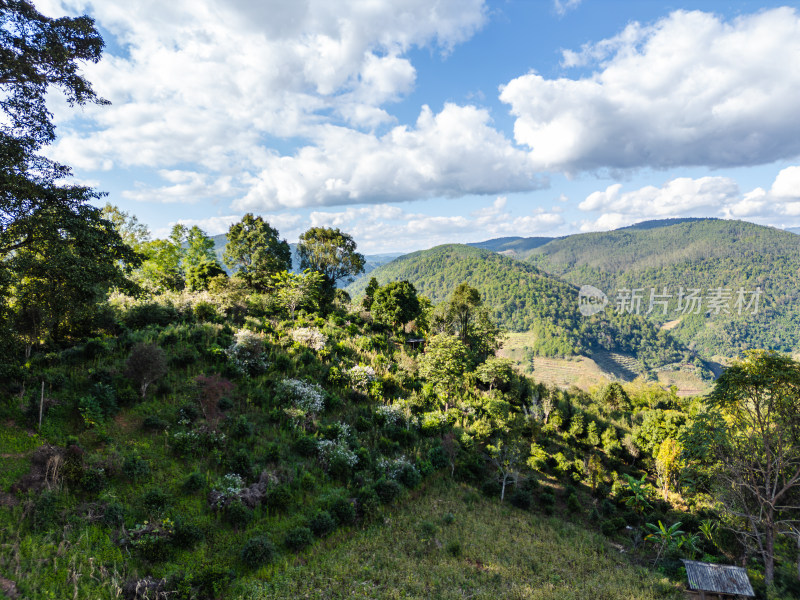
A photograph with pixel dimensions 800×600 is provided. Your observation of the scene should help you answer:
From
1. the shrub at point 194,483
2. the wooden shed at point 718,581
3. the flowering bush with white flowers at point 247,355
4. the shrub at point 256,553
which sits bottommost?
the wooden shed at point 718,581

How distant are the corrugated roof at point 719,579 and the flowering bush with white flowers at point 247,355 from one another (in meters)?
21.5

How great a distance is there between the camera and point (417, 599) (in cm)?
1038

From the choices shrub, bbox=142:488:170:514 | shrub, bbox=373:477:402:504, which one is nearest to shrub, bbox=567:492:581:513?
shrub, bbox=373:477:402:504

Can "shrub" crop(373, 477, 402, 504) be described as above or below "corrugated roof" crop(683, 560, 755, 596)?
above

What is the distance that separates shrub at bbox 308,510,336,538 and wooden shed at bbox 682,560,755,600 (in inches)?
534

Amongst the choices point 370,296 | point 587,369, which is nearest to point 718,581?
point 370,296

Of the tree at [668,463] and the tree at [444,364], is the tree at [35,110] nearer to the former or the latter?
the tree at [444,364]

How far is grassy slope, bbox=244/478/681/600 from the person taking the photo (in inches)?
424

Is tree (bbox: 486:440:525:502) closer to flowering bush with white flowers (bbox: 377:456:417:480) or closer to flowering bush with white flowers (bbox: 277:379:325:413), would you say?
flowering bush with white flowers (bbox: 377:456:417:480)

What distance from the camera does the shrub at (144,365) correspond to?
51.0 ft

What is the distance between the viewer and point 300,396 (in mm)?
19484

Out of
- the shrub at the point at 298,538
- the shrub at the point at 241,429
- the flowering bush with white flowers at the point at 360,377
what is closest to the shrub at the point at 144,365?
the shrub at the point at 241,429

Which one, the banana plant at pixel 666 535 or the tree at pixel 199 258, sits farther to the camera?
the tree at pixel 199 258

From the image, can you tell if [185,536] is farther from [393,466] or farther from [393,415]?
[393,415]
